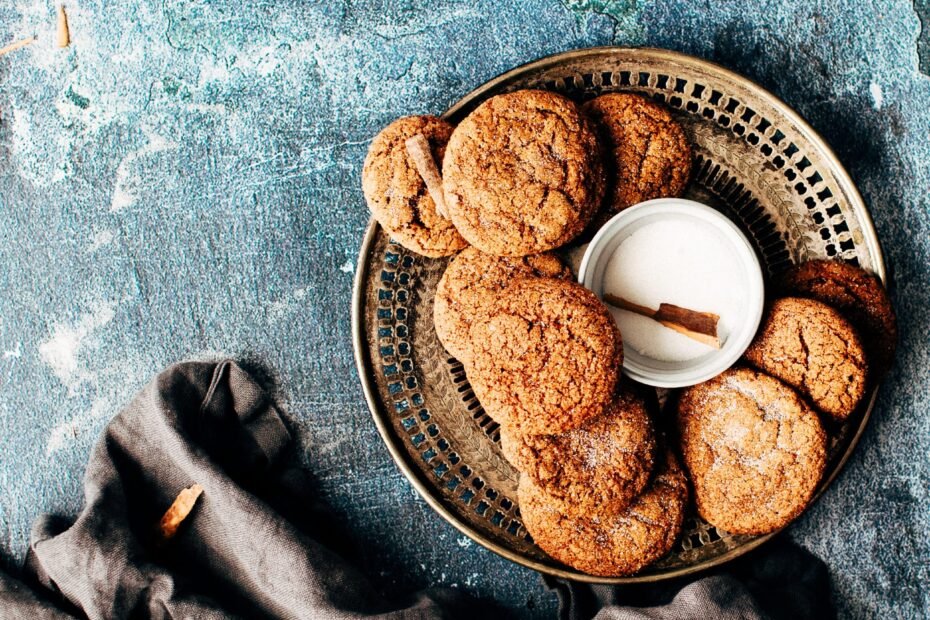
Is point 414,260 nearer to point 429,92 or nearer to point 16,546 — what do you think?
point 429,92

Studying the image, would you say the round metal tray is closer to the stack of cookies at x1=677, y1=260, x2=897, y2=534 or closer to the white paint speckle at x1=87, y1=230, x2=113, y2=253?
the stack of cookies at x1=677, y1=260, x2=897, y2=534

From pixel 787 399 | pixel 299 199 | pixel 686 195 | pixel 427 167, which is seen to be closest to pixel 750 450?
pixel 787 399

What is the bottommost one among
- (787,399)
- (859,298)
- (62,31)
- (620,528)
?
(620,528)

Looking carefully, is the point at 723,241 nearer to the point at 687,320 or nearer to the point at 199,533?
A: the point at 687,320

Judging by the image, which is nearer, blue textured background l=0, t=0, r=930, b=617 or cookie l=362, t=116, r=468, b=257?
cookie l=362, t=116, r=468, b=257

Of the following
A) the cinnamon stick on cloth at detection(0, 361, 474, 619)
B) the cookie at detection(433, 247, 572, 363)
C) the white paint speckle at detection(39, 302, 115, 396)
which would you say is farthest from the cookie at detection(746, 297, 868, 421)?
the white paint speckle at detection(39, 302, 115, 396)

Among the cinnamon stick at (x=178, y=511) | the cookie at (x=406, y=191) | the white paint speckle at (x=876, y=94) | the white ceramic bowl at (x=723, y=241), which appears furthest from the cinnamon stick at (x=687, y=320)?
the cinnamon stick at (x=178, y=511)

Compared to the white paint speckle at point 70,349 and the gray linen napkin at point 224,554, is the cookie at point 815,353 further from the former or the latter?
the white paint speckle at point 70,349
